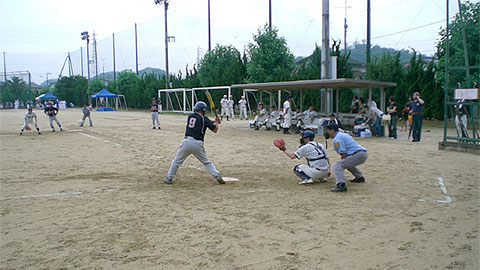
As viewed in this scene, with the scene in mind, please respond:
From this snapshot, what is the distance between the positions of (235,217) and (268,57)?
28.1 m

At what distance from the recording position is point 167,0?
156 ft

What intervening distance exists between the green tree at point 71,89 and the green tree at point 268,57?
53.1 m

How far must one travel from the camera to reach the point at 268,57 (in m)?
32.5

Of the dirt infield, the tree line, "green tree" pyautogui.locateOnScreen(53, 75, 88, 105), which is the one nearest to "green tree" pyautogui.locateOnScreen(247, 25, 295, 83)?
the tree line

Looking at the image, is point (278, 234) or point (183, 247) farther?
point (278, 234)

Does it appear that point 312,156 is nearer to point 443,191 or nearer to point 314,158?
point 314,158

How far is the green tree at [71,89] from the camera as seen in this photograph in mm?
76031

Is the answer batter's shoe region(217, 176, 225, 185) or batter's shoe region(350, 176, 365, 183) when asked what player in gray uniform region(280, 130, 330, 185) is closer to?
batter's shoe region(350, 176, 365, 183)

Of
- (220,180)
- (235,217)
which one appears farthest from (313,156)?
(235,217)

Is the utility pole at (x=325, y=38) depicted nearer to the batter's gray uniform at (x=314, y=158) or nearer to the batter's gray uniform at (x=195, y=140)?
the batter's gray uniform at (x=314, y=158)

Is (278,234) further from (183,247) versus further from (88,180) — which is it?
(88,180)

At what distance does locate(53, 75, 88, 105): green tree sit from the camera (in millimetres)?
76031

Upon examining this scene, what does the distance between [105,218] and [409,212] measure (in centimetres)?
458

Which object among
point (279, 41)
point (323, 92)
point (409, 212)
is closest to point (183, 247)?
point (409, 212)
